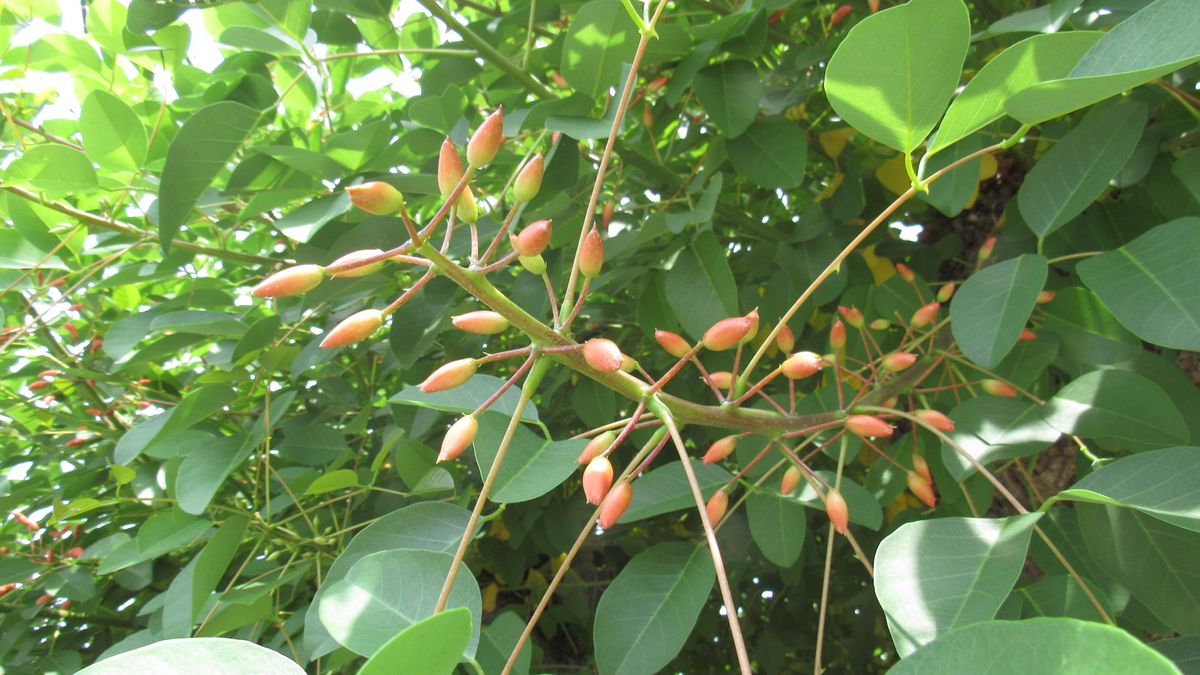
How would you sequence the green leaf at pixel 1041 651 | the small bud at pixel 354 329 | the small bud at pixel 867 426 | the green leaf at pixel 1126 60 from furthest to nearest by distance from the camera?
the small bud at pixel 867 426, the small bud at pixel 354 329, the green leaf at pixel 1126 60, the green leaf at pixel 1041 651

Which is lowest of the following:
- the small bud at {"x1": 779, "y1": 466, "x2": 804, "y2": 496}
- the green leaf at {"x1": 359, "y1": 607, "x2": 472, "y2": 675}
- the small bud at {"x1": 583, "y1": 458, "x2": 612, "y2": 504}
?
the small bud at {"x1": 779, "y1": 466, "x2": 804, "y2": 496}

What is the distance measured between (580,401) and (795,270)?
37 centimetres

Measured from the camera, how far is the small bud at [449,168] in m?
0.55

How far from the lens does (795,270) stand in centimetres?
115

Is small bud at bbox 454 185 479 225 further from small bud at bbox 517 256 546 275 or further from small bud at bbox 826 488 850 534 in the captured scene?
small bud at bbox 826 488 850 534

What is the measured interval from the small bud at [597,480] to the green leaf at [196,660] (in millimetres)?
234

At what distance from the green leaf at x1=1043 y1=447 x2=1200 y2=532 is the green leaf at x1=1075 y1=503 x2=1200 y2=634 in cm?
23

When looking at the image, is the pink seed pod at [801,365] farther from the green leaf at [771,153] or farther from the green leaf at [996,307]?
the green leaf at [771,153]

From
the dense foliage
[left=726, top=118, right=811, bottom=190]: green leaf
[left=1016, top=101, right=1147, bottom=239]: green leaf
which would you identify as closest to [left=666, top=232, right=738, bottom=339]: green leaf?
the dense foliage

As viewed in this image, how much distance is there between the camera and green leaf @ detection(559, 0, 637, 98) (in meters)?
0.92

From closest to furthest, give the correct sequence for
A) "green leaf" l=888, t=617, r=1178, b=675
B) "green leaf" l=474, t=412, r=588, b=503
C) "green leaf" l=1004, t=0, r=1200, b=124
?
"green leaf" l=888, t=617, r=1178, b=675, "green leaf" l=1004, t=0, r=1200, b=124, "green leaf" l=474, t=412, r=588, b=503

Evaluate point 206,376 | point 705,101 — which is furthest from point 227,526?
point 705,101

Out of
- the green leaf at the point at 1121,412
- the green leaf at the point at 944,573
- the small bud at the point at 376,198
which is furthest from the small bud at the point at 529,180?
the green leaf at the point at 1121,412

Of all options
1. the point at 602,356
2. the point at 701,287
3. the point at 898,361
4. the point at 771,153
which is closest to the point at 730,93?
the point at 771,153
